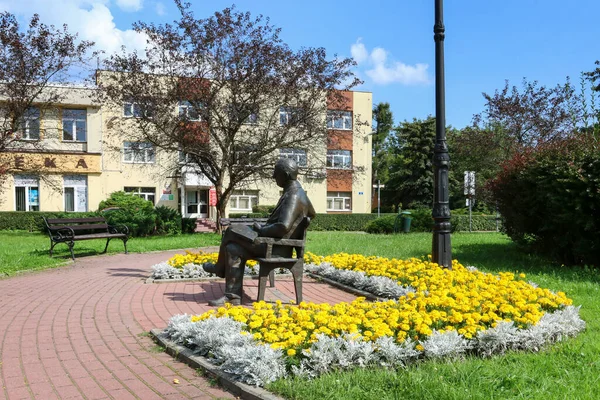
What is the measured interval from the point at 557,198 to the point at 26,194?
3247cm

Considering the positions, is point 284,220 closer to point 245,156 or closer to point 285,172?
point 285,172

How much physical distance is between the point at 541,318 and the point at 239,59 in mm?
15948

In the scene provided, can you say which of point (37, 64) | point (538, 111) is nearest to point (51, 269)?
point (37, 64)

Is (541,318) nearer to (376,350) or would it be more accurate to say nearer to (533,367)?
(533,367)

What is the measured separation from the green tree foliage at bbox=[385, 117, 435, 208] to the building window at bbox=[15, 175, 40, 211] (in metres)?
30.5

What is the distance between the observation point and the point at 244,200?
38000 millimetres

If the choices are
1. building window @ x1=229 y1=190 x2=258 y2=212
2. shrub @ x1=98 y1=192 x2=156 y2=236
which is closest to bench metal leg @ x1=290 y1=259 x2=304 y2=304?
shrub @ x1=98 y1=192 x2=156 y2=236

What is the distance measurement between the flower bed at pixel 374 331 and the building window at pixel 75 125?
32.9 meters

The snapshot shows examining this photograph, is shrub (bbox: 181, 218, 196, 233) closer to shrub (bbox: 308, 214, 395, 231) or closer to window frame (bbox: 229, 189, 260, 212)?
shrub (bbox: 308, 214, 395, 231)

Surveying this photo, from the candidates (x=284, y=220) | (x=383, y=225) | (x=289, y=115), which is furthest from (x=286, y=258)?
(x=383, y=225)

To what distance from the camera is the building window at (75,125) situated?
33.7 metres

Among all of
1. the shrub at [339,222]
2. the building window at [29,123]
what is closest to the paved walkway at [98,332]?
the building window at [29,123]

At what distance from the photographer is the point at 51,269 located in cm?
1033

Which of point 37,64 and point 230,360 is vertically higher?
point 37,64
